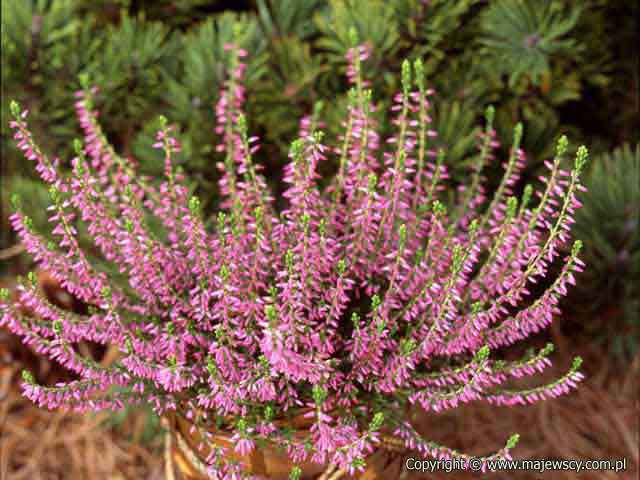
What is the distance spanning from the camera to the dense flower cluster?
0.87 metres

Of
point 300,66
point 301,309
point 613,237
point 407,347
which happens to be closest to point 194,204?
point 301,309

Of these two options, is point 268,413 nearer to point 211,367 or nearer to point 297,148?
point 211,367

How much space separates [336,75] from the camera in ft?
4.94

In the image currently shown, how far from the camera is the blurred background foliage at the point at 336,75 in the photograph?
4.51 ft

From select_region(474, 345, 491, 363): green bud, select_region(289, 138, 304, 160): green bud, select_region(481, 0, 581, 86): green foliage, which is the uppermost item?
select_region(481, 0, 581, 86): green foliage

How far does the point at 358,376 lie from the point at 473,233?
0.79 ft

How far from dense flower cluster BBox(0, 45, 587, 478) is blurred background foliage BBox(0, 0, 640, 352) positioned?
1.26 feet

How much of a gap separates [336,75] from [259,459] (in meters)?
0.85

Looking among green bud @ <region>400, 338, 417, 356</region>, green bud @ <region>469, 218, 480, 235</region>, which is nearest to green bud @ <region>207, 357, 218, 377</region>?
green bud @ <region>400, 338, 417, 356</region>

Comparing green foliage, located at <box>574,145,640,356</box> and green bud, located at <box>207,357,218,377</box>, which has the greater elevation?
green foliage, located at <box>574,145,640,356</box>

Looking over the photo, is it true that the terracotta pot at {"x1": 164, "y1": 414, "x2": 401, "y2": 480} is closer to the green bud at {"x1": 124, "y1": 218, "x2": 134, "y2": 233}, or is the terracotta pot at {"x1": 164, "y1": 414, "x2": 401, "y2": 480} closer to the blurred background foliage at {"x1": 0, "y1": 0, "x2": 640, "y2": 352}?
the green bud at {"x1": 124, "y1": 218, "x2": 134, "y2": 233}

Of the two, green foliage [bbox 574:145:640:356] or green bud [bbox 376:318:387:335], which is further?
green foliage [bbox 574:145:640:356]

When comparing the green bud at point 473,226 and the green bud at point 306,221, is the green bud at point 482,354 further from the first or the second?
the green bud at point 306,221

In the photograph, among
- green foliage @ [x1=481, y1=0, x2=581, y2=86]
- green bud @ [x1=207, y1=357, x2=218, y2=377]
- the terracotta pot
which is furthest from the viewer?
green foliage @ [x1=481, y1=0, x2=581, y2=86]
